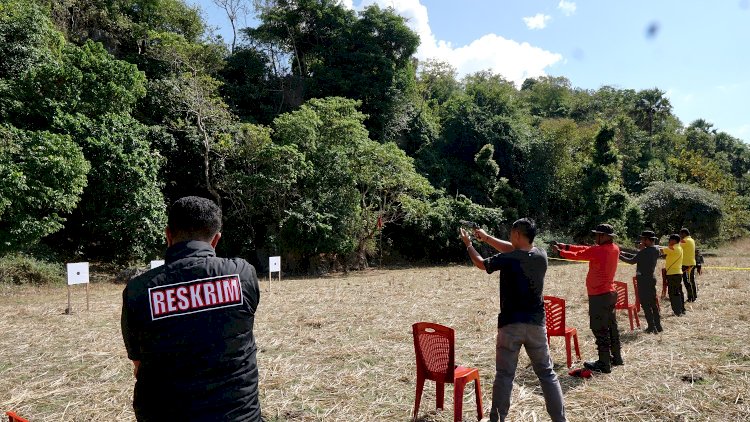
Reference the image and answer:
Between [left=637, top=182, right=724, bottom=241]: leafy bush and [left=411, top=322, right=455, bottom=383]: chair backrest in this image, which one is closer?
[left=411, top=322, right=455, bottom=383]: chair backrest

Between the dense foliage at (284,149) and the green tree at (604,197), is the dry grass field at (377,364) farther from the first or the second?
the green tree at (604,197)

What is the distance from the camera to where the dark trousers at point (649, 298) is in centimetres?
773

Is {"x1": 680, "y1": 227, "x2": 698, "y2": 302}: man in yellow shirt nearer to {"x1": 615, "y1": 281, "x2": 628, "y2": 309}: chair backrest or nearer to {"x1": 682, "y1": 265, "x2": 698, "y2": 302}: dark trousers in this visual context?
{"x1": 682, "y1": 265, "x2": 698, "y2": 302}: dark trousers

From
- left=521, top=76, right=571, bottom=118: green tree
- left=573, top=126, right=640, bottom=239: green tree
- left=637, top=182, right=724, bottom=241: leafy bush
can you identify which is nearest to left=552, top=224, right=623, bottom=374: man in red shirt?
left=573, top=126, right=640, bottom=239: green tree

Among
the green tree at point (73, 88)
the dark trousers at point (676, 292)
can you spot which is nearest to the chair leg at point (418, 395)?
the dark trousers at point (676, 292)

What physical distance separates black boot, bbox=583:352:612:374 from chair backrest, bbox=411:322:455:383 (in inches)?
93.6

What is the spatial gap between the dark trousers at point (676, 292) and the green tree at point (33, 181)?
16583mm

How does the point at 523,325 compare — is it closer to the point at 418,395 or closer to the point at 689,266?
the point at 418,395

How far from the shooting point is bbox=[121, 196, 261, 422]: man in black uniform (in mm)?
2068

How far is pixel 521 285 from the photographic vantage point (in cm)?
423

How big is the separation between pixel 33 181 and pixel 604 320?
52.8 feet

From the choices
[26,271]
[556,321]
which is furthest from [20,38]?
[556,321]

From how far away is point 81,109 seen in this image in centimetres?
1823

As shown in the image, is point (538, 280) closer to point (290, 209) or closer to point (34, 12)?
point (290, 209)
